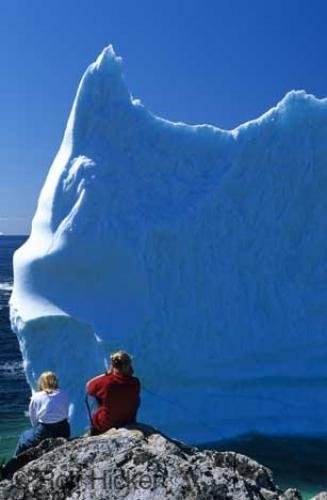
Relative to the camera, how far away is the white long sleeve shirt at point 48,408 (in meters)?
4.05

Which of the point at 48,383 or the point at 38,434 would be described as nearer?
the point at 38,434

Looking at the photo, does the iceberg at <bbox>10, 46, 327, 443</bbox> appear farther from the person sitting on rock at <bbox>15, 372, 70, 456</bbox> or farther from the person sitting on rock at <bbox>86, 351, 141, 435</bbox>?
the person sitting on rock at <bbox>86, 351, 141, 435</bbox>

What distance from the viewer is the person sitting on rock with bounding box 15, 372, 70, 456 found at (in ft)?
13.3

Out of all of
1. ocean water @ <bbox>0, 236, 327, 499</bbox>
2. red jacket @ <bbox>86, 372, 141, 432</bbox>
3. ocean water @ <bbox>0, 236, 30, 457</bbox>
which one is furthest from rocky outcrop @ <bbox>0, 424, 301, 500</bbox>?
ocean water @ <bbox>0, 236, 30, 457</bbox>

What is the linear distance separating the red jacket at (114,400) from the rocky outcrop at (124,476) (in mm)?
805

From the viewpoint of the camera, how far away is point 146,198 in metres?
10.4

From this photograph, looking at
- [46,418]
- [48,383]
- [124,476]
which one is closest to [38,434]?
[46,418]

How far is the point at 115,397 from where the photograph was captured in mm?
3725

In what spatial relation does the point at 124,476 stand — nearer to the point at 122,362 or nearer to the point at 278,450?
the point at 122,362

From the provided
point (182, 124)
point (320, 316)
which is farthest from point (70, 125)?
point (320, 316)

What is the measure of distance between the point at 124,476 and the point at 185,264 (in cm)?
759

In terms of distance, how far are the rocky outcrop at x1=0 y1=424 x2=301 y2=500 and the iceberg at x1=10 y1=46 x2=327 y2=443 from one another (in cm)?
632

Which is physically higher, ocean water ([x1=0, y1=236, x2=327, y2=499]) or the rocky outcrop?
the rocky outcrop

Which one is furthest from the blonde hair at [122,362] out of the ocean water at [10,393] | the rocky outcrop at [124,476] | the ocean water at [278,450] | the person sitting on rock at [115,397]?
the ocean water at [10,393]
